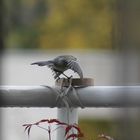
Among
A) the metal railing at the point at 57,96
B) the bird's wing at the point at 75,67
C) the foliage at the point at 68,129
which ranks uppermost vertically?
the bird's wing at the point at 75,67

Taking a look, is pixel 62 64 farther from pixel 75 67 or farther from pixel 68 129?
pixel 68 129

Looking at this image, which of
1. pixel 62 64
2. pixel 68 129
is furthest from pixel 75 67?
pixel 68 129

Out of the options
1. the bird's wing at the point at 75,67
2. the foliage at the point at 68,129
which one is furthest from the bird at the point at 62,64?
the foliage at the point at 68,129

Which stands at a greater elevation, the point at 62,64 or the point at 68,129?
the point at 62,64

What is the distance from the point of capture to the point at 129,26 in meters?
0.47

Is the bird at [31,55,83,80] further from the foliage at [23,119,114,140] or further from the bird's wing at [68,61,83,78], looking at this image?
the foliage at [23,119,114,140]

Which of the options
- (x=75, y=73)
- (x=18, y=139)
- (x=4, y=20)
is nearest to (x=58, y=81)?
(x=75, y=73)

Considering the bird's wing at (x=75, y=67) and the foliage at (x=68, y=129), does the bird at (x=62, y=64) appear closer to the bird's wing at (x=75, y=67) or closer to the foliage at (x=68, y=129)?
the bird's wing at (x=75, y=67)

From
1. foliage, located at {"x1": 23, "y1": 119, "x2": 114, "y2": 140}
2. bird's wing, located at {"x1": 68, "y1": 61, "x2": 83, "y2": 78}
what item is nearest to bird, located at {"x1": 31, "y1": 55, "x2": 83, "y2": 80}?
bird's wing, located at {"x1": 68, "y1": 61, "x2": 83, "y2": 78}

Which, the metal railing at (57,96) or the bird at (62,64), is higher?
the bird at (62,64)

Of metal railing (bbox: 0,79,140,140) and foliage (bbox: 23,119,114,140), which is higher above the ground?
metal railing (bbox: 0,79,140,140)

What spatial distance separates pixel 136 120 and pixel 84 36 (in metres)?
1.31

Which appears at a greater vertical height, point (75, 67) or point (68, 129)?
point (75, 67)

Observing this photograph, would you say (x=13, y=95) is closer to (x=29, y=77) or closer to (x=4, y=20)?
(x=4, y=20)
